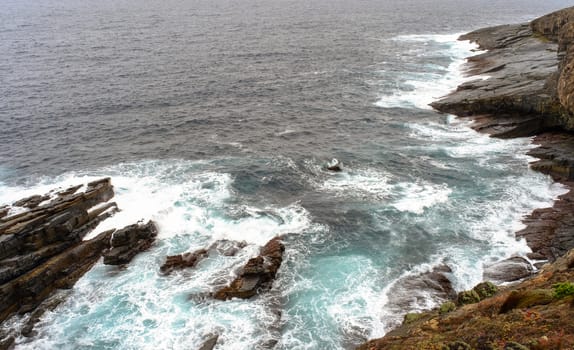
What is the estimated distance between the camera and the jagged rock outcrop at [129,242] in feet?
113

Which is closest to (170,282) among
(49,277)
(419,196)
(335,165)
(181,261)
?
(181,261)

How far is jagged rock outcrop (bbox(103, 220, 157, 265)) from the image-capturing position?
113ft

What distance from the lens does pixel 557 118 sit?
4966cm

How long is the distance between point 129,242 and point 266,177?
669 inches

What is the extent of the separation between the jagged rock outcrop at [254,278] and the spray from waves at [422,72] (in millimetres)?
42987

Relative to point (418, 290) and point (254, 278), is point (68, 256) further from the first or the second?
point (418, 290)

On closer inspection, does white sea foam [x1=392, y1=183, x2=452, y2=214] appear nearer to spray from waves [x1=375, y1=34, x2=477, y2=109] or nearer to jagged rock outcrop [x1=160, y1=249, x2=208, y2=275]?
jagged rock outcrop [x1=160, y1=249, x2=208, y2=275]

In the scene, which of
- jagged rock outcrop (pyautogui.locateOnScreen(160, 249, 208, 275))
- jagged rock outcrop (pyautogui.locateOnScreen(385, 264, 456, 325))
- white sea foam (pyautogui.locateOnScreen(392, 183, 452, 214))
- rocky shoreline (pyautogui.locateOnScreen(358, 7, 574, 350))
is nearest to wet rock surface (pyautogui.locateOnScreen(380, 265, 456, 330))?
jagged rock outcrop (pyautogui.locateOnScreen(385, 264, 456, 325))

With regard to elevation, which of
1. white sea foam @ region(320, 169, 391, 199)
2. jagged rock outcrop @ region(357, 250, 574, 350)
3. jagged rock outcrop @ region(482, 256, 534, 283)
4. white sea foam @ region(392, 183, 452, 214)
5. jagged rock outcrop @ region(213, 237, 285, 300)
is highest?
jagged rock outcrop @ region(357, 250, 574, 350)

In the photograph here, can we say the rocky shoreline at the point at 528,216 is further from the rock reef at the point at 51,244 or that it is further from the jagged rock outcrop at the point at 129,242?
the rock reef at the point at 51,244

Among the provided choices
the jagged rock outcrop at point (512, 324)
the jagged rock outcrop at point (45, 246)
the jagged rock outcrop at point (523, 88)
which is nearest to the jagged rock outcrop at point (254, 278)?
the jagged rock outcrop at point (512, 324)

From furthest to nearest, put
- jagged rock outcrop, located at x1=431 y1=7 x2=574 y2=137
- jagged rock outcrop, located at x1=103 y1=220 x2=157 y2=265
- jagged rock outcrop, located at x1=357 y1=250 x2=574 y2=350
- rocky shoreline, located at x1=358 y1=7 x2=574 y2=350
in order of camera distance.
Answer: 1. jagged rock outcrop, located at x1=431 y1=7 x2=574 y2=137
2. jagged rock outcrop, located at x1=103 y1=220 x2=157 y2=265
3. rocky shoreline, located at x1=358 y1=7 x2=574 y2=350
4. jagged rock outcrop, located at x1=357 y1=250 x2=574 y2=350

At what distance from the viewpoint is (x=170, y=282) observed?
105 ft

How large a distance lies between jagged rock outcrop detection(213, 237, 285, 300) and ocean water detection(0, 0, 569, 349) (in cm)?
85
